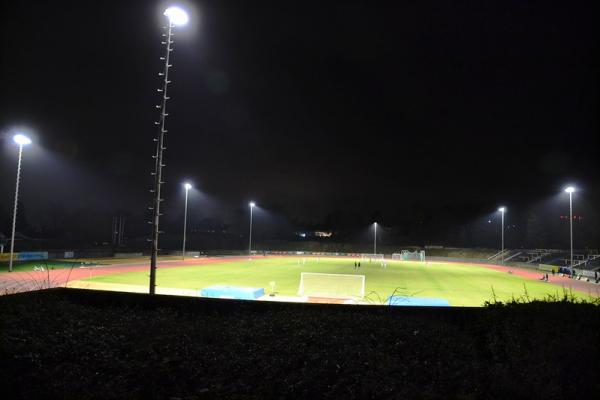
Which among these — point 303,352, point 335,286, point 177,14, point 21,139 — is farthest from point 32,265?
point 303,352

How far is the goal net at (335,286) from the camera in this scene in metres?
23.5

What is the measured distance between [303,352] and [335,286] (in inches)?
653

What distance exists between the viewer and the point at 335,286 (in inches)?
945

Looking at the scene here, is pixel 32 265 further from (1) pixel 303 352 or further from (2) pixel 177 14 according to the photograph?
(1) pixel 303 352

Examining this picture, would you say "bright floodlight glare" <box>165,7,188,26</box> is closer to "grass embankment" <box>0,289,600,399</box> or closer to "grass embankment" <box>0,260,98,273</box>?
"grass embankment" <box>0,289,600,399</box>

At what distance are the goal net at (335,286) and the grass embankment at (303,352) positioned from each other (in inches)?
552

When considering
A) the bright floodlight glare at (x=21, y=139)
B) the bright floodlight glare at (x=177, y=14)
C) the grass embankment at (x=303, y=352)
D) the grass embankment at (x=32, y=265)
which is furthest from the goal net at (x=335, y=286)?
the grass embankment at (x=32, y=265)

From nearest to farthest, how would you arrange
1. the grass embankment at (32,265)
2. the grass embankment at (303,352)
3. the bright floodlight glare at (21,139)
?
1. the grass embankment at (303,352)
2. the bright floodlight glare at (21,139)
3. the grass embankment at (32,265)

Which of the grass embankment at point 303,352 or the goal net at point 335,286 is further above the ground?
the grass embankment at point 303,352

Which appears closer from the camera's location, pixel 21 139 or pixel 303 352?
pixel 303 352

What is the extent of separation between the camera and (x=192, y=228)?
538 feet

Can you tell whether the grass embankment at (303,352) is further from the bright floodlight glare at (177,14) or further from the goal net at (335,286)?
the goal net at (335,286)

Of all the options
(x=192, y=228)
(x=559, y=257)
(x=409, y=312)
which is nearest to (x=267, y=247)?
(x=192, y=228)

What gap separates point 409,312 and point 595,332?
11.5 ft
